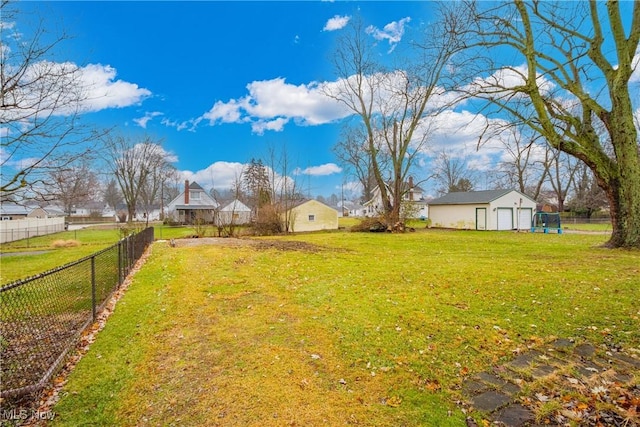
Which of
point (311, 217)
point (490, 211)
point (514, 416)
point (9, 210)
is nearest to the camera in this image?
point (514, 416)

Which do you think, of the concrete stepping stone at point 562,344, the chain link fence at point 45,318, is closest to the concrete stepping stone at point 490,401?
the concrete stepping stone at point 562,344

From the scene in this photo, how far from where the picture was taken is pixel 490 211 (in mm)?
24891

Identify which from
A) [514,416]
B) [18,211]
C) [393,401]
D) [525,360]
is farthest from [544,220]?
[18,211]

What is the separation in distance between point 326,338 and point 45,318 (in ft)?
14.5

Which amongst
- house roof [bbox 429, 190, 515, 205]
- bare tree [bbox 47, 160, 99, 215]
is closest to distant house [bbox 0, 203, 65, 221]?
bare tree [bbox 47, 160, 99, 215]

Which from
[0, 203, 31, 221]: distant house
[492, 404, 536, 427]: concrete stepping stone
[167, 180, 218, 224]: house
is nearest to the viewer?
[492, 404, 536, 427]: concrete stepping stone

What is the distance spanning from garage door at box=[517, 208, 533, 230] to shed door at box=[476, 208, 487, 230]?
333 cm

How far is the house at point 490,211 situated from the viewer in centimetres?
2500

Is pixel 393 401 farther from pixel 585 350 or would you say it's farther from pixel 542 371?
pixel 585 350

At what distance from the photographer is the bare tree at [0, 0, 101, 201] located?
4414mm

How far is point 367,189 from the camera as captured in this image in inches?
1673

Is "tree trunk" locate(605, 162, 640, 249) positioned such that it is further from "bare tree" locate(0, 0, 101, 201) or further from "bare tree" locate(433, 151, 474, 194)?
"bare tree" locate(433, 151, 474, 194)

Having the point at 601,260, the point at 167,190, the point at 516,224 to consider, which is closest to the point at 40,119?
the point at 601,260

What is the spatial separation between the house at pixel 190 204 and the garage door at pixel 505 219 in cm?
3154
